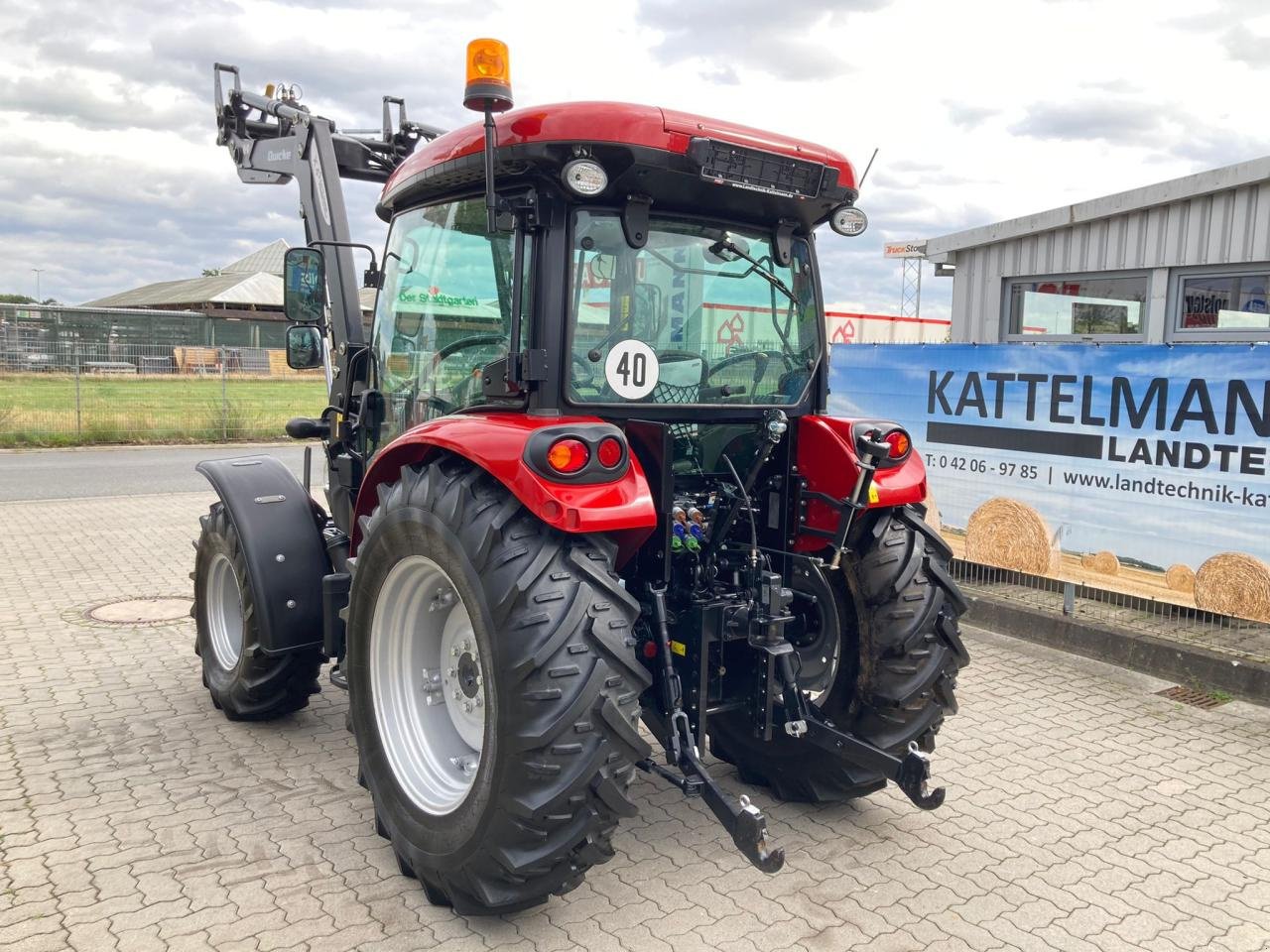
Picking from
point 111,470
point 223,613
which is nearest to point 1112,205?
point 223,613

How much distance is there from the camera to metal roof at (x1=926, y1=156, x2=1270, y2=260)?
26.0 feet

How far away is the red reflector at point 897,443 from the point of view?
147 inches

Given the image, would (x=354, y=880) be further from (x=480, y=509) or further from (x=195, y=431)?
(x=195, y=431)

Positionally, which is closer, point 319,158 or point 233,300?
point 319,158

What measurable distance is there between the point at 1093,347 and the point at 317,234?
493 cm

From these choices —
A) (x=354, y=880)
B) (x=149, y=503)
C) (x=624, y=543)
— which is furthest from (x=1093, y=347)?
(x=149, y=503)

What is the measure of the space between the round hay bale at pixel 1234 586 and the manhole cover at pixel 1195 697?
54 centimetres

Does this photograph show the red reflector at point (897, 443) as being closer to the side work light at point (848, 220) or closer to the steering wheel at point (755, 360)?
the steering wheel at point (755, 360)

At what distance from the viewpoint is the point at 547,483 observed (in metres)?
2.85

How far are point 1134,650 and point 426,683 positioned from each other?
4.57 m

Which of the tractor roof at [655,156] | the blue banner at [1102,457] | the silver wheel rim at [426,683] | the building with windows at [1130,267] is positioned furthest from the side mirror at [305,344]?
the building with windows at [1130,267]

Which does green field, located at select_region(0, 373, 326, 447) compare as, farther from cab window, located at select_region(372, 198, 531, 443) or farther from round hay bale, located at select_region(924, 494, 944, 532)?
cab window, located at select_region(372, 198, 531, 443)

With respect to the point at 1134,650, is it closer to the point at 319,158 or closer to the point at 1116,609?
the point at 1116,609

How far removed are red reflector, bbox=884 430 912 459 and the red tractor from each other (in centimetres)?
2
